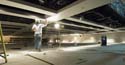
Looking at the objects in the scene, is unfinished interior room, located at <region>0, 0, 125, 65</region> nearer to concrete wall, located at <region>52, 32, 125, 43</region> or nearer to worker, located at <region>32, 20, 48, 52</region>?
worker, located at <region>32, 20, 48, 52</region>

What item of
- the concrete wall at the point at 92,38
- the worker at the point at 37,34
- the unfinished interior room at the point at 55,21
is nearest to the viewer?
the unfinished interior room at the point at 55,21

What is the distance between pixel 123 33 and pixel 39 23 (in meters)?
6.15

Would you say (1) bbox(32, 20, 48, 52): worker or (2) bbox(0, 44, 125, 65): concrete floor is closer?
(2) bbox(0, 44, 125, 65): concrete floor

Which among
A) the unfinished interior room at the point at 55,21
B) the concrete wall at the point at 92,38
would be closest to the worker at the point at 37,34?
the unfinished interior room at the point at 55,21

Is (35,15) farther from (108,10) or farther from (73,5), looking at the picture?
(108,10)

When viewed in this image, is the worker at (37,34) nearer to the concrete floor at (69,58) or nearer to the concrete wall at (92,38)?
the concrete floor at (69,58)

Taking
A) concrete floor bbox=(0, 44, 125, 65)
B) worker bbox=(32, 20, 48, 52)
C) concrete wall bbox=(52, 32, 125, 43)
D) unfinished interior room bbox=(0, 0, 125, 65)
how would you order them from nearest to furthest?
concrete floor bbox=(0, 44, 125, 65) → unfinished interior room bbox=(0, 0, 125, 65) → worker bbox=(32, 20, 48, 52) → concrete wall bbox=(52, 32, 125, 43)

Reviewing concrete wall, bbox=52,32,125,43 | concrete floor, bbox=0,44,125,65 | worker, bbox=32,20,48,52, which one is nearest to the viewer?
concrete floor, bbox=0,44,125,65

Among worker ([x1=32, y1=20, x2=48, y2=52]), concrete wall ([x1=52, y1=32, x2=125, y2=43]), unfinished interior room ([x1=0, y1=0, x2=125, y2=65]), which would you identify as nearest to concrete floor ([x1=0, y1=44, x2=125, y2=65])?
unfinished interior room ([x1=0, y1=0, x2=125, y2=65])

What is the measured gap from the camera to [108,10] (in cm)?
452

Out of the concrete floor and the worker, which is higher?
the worker

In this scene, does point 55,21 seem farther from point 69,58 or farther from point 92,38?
point 92,38

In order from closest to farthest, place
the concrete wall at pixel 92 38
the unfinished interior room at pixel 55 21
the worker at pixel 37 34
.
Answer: the unfinished interior room at pixel 55 21, the worker at pixel 37 34, the concrete wall at pixel 92 38

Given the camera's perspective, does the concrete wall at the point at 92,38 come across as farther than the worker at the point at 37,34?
Yes
